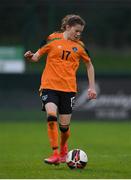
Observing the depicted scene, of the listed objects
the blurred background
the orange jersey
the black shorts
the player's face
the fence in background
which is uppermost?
the player's face

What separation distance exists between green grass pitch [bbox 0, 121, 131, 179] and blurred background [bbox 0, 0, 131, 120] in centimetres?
61

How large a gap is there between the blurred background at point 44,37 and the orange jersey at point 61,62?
1221 cm

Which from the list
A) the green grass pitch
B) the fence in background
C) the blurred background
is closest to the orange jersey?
the green grass pitch

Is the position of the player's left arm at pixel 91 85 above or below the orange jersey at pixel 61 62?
below

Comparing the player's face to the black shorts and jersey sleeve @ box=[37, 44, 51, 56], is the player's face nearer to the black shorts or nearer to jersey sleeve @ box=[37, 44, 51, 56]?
jersey sleeve @ box=[37, 44, 51, 56]

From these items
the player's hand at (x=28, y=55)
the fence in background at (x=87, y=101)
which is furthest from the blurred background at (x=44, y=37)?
the player's hand at (x=28, y=55)

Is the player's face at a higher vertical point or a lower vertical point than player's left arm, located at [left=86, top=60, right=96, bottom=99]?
higher

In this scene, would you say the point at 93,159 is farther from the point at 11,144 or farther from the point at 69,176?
the point at 11,144

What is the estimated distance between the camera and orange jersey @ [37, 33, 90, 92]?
11.1 metres

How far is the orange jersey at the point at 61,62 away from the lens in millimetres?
11055

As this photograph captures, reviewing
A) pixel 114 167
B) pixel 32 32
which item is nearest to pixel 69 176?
pixel 114 167

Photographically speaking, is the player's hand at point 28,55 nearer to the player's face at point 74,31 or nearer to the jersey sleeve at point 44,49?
the jersey sleeve at point 44,49

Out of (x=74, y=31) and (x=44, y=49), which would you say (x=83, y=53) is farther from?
(x=44, y=49)

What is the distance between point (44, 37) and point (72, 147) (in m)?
9.19
